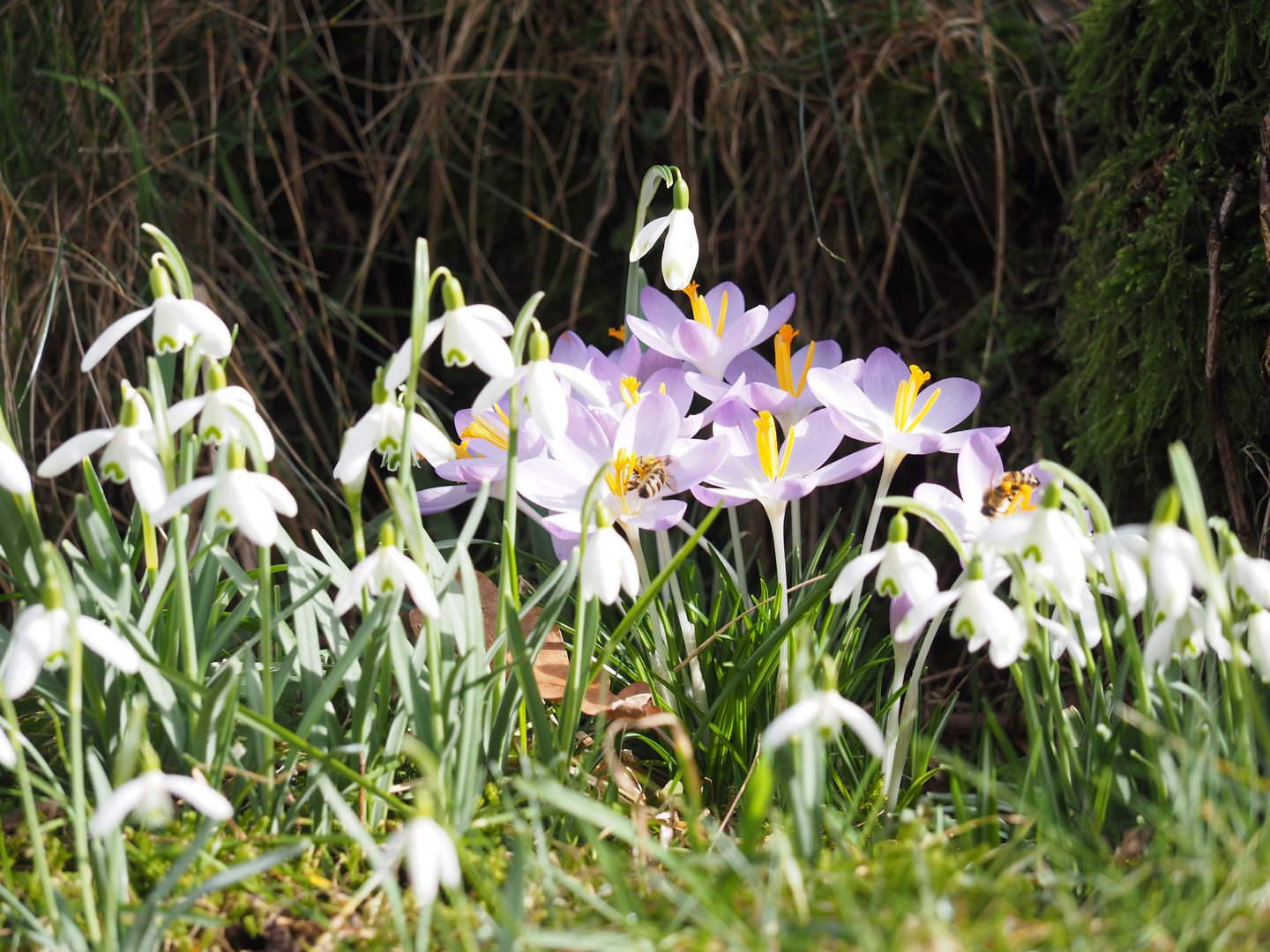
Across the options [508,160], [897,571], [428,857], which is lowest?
[428,857]

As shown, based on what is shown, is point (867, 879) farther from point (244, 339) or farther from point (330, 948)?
point (244, 339)

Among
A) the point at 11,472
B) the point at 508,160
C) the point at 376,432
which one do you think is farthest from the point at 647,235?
the point at 508,160

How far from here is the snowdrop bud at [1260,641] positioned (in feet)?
2.61

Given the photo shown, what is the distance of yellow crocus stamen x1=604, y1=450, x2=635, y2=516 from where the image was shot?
3.38 feet

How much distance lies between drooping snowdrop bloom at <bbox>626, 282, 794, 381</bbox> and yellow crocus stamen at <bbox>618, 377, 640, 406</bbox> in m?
0.05

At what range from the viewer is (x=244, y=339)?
1.97 metres

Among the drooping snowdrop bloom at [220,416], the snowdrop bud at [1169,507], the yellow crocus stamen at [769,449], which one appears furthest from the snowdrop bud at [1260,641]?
the drooping snowdrop bloom at [220,416]

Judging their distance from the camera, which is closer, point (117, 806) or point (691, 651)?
point (117, 806)

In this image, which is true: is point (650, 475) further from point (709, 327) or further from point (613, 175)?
point (613, 175)

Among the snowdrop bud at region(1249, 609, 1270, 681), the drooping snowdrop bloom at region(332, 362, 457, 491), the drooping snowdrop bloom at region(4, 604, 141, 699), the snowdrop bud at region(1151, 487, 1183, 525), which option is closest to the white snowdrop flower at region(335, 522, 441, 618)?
the drooping snowdrop bloom at region(332, 362, 457, 491)

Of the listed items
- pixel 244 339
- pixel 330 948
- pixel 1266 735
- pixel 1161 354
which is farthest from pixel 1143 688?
pixel 244 339

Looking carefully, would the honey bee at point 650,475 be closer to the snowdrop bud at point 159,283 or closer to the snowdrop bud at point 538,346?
the snowdrop bud at point 538,346

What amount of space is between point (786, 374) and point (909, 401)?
0.17 meters

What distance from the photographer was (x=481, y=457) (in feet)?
3.81
